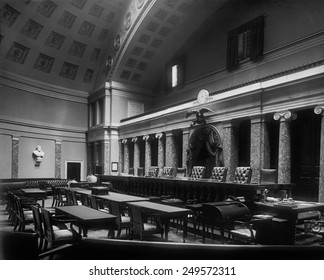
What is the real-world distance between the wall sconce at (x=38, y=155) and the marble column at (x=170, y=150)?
6.37 meters

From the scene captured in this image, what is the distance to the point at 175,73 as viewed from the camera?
15.3 m

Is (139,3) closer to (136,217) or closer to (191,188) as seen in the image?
(191,188)

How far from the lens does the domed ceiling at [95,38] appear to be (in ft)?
37.3

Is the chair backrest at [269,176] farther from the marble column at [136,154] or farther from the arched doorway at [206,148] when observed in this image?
the marble column at [136,154]

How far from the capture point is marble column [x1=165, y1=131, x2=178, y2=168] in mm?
12461

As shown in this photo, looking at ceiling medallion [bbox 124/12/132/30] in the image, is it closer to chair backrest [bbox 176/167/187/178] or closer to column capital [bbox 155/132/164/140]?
column capital [bbox 155/132/164/140]

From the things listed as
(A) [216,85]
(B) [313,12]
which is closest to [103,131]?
(A) [216,85]

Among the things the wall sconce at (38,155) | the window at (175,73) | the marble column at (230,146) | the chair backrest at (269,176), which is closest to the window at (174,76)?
the window at (175,73)

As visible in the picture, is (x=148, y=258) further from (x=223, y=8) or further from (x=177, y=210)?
(x=223, y=8)

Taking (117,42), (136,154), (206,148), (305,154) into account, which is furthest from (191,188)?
(117,42)

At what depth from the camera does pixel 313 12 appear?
9.21 meters

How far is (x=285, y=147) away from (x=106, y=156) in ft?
32.7

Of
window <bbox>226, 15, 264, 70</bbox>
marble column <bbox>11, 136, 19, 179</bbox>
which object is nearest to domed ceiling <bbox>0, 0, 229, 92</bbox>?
window <bbox>226, 15, 264, 70</bbox>

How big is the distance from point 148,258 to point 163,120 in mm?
10907
